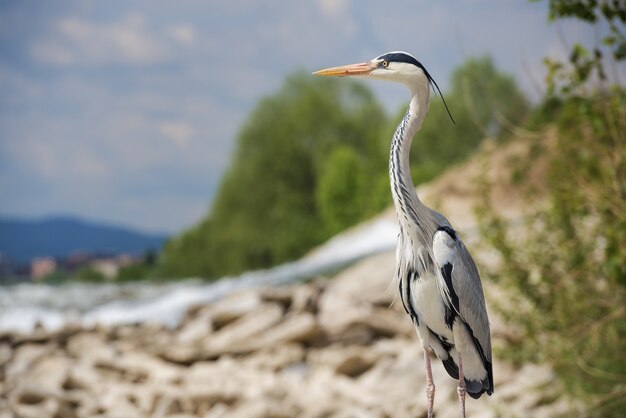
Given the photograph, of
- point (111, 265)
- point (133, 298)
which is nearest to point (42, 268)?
point (111, 265)

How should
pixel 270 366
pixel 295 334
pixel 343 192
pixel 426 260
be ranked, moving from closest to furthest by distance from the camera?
pixel 426 260, pixel 270 366, pixel 295 334, pixel 343 192

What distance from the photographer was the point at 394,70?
2723mm

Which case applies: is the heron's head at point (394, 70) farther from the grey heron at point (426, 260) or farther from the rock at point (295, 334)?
the rock at point (295, 334)

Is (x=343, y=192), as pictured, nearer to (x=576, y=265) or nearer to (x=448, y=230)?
(x=576, y=265)

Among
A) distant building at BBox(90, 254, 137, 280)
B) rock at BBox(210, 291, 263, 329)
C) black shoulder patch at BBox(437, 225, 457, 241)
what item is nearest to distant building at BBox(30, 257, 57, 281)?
distant building at BBox(90, 254, 137, 280)

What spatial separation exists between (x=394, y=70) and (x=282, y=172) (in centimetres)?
2740

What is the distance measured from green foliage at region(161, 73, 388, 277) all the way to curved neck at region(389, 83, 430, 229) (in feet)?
78.7

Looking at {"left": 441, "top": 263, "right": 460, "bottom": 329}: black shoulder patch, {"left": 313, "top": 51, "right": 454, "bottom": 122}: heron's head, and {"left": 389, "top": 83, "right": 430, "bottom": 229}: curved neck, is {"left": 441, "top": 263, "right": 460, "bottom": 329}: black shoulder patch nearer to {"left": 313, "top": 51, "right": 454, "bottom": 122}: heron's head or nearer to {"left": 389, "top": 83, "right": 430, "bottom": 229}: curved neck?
{"left": 389, "top": 83, "right": 430, "bottom": 229}: curved neck

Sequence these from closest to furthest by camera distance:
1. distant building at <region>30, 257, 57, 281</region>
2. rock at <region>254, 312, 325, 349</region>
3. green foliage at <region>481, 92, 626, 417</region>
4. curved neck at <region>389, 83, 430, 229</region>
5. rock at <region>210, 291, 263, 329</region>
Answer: curved neck at <region>389, 83, 430, 229</region>
green foliage at <region>481, 92, 626, 417</region>
rock at <region>254, 312, 325, 349</region>
rock at <region>210, 291, 263, 329</region>
distant building at <region>30, 257, 57, 281</region>

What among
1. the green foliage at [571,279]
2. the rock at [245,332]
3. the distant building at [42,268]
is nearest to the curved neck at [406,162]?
the green foliage at [571,279]

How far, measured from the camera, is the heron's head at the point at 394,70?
2705 mm

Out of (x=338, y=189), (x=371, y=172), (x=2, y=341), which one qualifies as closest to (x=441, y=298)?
(x=2, y=341)

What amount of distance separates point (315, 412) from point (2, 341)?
5205mm

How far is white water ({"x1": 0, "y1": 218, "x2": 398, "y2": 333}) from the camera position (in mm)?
13906
